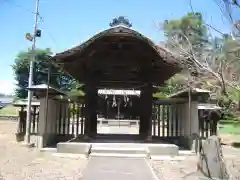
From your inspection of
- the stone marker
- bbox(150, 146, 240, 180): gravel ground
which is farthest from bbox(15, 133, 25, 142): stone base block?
the stone marker

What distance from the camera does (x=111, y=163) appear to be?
10227 mm

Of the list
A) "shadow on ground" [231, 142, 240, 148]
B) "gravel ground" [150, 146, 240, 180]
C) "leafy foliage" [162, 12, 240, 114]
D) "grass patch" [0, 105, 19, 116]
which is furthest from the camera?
"grass patch" [0, 105, 19, 116]

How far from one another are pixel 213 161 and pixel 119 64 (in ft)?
23.2

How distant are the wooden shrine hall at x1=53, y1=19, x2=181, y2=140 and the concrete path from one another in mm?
3480

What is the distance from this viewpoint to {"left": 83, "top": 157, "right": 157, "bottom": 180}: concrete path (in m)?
8.29

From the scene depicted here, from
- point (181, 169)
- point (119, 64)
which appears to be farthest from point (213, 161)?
point (119, 64)

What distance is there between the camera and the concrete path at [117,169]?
829 centimetres

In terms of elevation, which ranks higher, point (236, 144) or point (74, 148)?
point (74, 148)

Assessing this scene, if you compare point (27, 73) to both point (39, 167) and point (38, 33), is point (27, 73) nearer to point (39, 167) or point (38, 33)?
point (38, 33)

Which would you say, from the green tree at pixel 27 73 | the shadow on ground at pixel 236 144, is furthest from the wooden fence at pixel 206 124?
the green tree at pixel 27 73

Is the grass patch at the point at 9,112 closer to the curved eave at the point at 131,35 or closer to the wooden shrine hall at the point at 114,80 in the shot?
the wooden shrine hall at the point at 114,80

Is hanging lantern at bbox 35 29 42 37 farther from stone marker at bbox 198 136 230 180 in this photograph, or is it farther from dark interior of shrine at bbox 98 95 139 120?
dark interior of shrine at bbox 98 95 139 120

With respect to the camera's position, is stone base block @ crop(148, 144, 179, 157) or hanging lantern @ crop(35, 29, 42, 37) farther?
hanging lantern @ crop(35, 29, 42, 37)

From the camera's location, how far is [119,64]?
14.1 meters
